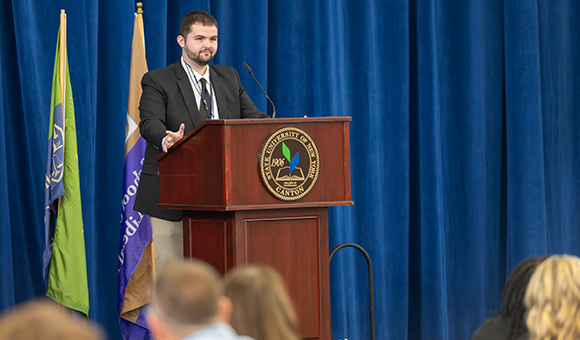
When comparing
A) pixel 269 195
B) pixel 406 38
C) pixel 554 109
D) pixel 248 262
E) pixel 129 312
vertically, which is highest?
pixel 406 38

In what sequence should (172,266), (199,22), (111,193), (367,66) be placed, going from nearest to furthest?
(172,266) < (199,22) < (111,193) < (367,66)

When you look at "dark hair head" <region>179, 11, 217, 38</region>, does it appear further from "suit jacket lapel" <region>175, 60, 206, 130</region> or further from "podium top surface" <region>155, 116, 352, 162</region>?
"podium top surface" <region>155, 116, 352, 162</region>

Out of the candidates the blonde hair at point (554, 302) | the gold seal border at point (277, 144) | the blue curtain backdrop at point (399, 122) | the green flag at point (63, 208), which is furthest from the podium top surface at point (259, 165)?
the blue curtain backdrop at point (399, 122)

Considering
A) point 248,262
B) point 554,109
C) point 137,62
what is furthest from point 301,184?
point 554,109

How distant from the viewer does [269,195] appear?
2701 mm

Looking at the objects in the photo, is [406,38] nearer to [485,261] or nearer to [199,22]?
[485,261]

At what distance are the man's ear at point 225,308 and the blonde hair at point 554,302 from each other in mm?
687

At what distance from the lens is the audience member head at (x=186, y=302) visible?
55.5 inches

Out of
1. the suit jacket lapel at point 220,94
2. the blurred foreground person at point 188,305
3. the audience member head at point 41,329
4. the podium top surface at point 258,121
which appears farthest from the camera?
the suit jacket lapel at point 220,94

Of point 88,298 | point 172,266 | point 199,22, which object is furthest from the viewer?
point 88,298

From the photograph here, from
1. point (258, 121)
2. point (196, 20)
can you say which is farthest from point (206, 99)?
point (258, 121)

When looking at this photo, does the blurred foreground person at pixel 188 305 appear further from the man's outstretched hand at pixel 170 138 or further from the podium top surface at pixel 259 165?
the man's outstretched hand at pixel 170 138

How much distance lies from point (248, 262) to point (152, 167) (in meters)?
0.80

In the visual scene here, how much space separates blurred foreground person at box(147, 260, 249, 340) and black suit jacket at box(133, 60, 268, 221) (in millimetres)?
1716
